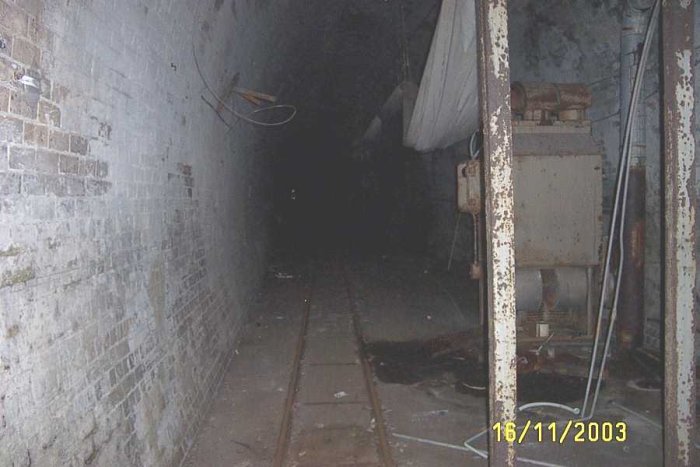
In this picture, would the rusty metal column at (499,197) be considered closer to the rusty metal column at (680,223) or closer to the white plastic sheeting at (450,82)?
the rusty metal column at (680,223)

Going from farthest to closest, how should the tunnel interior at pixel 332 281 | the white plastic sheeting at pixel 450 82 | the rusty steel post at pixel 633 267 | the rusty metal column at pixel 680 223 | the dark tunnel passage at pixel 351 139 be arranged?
1. the dark tunnel passage at pixel 351 139
2. the rusty steel post at pixel 633 267
3. the white plastic sheeting at pixel 450 82
4. the rusty metal column at pixel 680 223
5. the tunnel interior at pixel 332 281

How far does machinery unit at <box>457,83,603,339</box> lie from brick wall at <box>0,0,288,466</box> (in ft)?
9.32

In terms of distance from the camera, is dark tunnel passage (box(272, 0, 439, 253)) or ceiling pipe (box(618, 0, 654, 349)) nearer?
ceiling pipe (box(618, 0, 654, 349))

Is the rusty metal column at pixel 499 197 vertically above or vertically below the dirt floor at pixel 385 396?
above

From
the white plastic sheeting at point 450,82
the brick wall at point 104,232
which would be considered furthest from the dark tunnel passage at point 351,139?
the brick wall at point 104,232

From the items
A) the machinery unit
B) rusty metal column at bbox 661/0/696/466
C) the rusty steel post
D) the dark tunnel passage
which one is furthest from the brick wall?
the dark tunnel passage

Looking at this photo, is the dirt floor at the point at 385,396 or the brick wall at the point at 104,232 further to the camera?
the dirt floor at the point at 385,396

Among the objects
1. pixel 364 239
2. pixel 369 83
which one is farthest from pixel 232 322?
pixel 364 239

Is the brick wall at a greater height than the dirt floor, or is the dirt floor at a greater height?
the brick wall

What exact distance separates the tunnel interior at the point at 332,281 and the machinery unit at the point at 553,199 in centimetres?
2

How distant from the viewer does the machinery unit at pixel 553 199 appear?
556 centimetres

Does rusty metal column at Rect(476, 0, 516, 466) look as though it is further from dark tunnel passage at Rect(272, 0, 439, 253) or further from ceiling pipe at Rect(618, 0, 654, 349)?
dark tunnel passage at Rect(272, 0, 439, 253)

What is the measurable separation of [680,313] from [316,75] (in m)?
11.1

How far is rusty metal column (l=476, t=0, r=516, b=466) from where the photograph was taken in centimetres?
264
